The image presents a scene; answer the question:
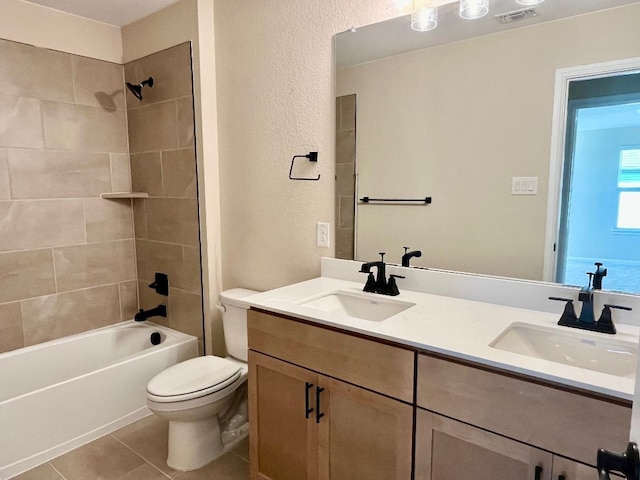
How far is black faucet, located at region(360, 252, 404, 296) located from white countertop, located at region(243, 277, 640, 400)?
4 centimetres

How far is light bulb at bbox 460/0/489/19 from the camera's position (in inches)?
62.0

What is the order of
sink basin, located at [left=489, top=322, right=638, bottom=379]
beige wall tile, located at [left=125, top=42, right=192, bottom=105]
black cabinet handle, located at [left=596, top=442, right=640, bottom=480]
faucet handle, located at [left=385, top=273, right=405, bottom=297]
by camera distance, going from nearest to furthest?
black cabinet handle, located at [left=596, top=442, right=640, bottom=480]
sink basin, located at [left=489, top=322, right=638, bottom=379]
faucet handle, located at [left=385, top=273, right=405, bottom=297]
beige wall tile, located at [left=125, top=42, right=192, bottom=105]

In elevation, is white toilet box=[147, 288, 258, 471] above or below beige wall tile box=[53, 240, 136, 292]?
below

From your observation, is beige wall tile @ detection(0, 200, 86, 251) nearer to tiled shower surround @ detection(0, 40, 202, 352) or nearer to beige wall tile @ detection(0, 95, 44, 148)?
tiled shower surround @ detection(0, 40, 202, 352)

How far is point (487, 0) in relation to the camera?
1.57 meters

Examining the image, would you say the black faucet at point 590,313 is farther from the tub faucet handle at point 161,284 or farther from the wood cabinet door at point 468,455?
the tub faucet handle at point 161,284

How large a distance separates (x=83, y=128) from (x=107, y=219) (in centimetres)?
60

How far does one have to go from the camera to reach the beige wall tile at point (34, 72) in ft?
7.68

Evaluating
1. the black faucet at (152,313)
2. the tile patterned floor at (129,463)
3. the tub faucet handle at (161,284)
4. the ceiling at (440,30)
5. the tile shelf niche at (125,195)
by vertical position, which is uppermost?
the ceiling at (440,30)

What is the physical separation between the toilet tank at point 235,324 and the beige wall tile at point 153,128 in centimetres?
104

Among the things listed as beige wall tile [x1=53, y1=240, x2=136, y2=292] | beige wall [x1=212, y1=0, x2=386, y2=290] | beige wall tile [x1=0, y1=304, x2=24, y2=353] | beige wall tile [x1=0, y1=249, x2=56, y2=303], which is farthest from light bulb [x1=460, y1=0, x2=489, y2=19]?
beige wall tile [x1=0, y1=304, x2=24, y2=353]

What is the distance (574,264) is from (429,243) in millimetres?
541

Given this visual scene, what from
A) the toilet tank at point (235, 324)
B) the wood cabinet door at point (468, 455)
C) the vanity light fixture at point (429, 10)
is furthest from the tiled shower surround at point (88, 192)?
the wood cabinet door at point (468, 455)

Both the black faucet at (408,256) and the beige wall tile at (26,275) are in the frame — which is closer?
the black faucet at (408,256)
